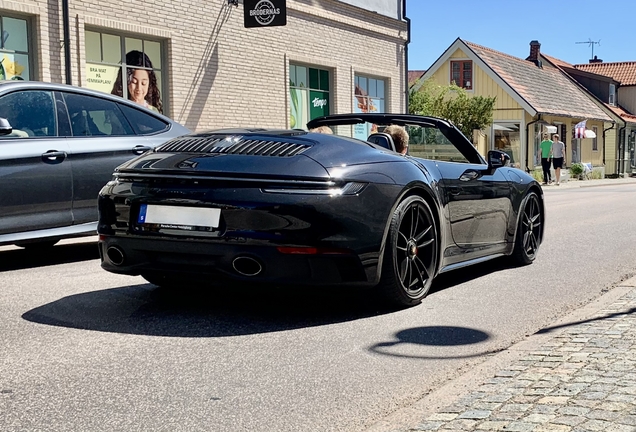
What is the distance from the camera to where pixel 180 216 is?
486 cm

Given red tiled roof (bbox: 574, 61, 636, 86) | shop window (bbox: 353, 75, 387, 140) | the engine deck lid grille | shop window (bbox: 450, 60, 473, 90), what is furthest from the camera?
red tiled roof (bbox: 574, 61, 636, 86)

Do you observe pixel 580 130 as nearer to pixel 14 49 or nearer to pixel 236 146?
pixel 14 49

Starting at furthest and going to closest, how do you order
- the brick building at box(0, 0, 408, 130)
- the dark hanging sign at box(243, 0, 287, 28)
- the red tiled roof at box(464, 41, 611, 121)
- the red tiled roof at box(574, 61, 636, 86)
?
the red tiled roof at box(574, 61, 636, 86)
the red tiled roof at box(464, 41, 611, 121)
the dark hanging sign at box(243, 0, 287, 28)
the brick building at box(0, 0, 408, 130)

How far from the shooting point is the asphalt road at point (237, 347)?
3.40 metres

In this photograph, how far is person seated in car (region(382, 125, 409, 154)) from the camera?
22.0 ft

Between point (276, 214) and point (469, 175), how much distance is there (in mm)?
2144

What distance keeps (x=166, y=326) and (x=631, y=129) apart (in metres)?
56.7

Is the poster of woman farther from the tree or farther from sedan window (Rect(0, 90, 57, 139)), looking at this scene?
the tree

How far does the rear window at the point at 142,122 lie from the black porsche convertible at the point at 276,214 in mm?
2482

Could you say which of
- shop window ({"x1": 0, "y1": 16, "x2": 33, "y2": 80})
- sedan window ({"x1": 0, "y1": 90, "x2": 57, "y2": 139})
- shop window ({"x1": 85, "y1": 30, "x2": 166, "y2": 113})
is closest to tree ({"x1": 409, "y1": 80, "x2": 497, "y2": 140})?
shop window ({"x1": 85, "y1": 30, "x2": 166, "y2": 113})

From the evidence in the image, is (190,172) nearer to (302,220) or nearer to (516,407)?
(302,220)

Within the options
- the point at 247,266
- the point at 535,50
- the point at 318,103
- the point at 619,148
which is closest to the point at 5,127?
the point at 247,266

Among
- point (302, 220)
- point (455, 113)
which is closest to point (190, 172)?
point (302, 220)

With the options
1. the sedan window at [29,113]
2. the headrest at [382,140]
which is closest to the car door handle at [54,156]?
the sedan window at [29,113]
